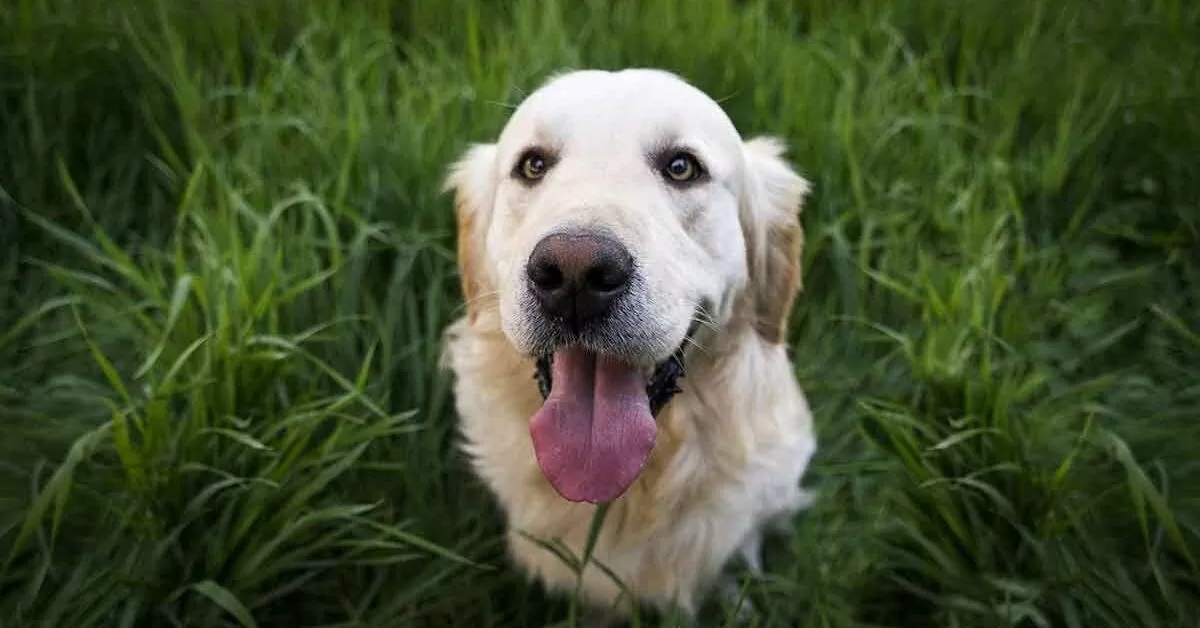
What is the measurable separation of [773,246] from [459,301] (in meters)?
0.97

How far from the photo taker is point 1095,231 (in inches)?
132

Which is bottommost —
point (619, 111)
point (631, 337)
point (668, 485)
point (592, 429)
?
point (668, 485)

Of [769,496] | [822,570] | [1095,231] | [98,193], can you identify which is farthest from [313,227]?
[1095,231]

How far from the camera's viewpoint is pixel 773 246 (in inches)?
96.0

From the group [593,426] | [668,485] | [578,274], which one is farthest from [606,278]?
[668,485]

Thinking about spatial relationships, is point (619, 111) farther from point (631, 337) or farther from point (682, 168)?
point (631, 337)

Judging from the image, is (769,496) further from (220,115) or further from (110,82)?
(110,82)

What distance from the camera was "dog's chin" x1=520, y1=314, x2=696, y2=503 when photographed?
1994mm

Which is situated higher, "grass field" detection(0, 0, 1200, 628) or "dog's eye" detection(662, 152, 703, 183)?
"dog's eye" detection(662, 152, 703, 183)

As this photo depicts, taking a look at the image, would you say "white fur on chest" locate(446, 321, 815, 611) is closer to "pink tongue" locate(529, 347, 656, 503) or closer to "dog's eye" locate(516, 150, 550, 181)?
"pink tongue" locate(529, 347, 656, 503)

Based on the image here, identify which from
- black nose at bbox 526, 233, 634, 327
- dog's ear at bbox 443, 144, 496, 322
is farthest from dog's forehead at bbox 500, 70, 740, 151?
black nose at bbox 526, 233, 634, 327

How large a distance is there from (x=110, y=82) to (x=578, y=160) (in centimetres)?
224

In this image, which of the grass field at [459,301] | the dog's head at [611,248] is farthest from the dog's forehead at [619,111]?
the grass field at [459,301]

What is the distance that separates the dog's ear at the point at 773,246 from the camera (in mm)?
2377
